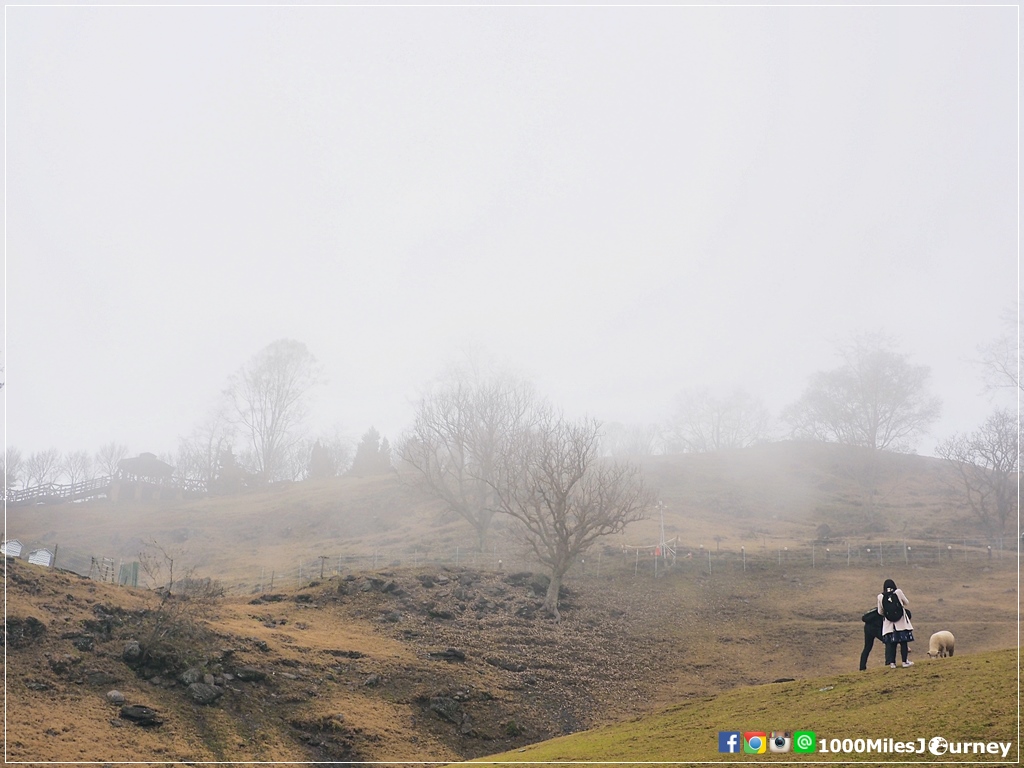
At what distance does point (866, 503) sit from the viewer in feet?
204

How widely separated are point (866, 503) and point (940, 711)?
185ft

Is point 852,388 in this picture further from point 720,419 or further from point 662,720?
point 662,720

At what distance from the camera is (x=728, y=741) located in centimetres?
1307

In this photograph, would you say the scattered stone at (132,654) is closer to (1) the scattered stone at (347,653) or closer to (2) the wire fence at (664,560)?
(1) the scattered stone at (347,653)

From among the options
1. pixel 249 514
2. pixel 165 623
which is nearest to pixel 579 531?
pixel 165 623

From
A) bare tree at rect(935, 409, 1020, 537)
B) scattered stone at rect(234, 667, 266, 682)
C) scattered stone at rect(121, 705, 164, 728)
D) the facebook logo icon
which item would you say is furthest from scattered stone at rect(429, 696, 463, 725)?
bare tree at rect(935, 409, 1020, 537)

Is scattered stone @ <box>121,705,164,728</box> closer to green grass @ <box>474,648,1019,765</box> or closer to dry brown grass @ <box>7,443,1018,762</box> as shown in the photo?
dry brown grass @ <box>7,443,1018,762</box>

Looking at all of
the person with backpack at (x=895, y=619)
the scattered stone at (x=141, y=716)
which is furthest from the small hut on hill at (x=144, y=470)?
the person with backpack at (x=895, y=619)

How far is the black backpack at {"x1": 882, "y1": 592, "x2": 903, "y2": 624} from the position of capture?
608 inches

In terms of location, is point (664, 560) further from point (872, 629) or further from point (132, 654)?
point (132, 654)

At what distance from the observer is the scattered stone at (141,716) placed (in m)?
16.8

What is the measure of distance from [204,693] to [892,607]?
53.3 feet

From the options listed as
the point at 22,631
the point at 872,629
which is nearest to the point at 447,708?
the point at 22,631

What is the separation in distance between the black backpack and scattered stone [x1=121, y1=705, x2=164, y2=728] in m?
16.2
